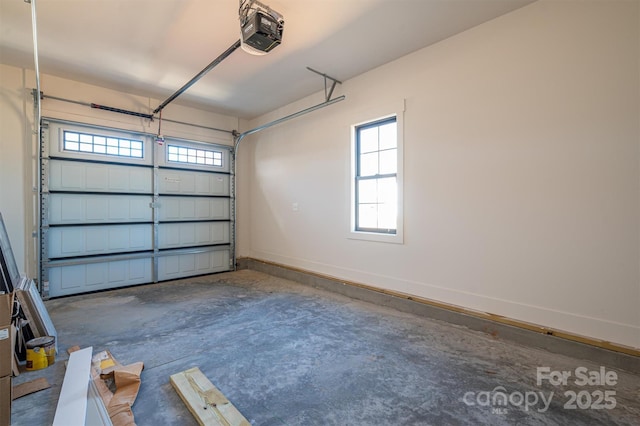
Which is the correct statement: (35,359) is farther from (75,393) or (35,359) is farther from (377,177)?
(377,177)

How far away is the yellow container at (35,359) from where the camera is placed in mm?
2322

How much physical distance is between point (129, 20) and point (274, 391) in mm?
3725

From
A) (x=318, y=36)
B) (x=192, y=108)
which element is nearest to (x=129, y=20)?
(x=318, y=36)

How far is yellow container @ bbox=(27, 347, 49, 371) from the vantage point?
91.4 inches

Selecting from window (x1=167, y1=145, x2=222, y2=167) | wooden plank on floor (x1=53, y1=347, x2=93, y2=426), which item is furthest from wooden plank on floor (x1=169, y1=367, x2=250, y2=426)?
window (x1=167, y1=145, x2=222, y2=167)

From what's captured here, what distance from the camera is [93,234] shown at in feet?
15.2

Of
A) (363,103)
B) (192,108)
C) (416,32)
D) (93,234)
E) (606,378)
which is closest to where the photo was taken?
(606,378)

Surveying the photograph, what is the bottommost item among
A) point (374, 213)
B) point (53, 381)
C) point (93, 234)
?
point (53, 381)

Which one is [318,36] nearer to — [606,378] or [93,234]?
[606,378]

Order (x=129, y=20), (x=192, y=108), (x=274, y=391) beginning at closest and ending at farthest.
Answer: (x=274, y=391)
(x=129, y=20)
(x=192, y=108)

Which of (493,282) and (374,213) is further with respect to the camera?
(374,213)

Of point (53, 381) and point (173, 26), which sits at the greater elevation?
point (173, 26)

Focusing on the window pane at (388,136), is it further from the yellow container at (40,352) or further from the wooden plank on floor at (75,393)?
the yellow container at (40,352)

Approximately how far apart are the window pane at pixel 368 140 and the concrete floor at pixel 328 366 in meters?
2.20
